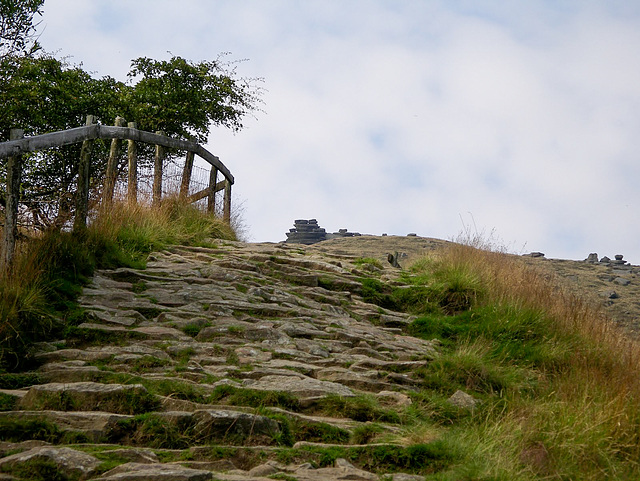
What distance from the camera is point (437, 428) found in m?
5.51

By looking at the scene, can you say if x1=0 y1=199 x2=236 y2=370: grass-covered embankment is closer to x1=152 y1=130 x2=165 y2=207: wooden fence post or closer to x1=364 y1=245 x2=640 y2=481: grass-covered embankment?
x1=152 y1=130 x2=165 y2=207: wooden fence post

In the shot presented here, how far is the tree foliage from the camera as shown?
680 inches

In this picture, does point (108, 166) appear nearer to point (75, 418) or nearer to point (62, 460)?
point (75, 418)

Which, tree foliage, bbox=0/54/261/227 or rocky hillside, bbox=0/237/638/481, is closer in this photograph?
rocky hillside, bbox=0/237/638/481

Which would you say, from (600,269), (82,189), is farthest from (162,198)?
(600,269)

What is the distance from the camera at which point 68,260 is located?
7.79 m

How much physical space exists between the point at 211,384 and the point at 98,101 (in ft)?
54.1

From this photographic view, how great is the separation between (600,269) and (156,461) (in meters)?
34.4

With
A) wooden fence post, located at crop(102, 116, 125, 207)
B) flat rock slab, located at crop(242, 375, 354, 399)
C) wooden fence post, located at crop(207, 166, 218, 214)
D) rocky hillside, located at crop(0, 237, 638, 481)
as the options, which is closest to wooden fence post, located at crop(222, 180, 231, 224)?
wooden fence post, located at crop(207, 166, 218, 214)

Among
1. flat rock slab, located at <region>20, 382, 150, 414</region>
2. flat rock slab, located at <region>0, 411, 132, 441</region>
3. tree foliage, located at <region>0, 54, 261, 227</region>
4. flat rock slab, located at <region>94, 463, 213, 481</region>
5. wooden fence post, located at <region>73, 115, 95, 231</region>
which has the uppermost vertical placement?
tree foliage, located at <region>0, 54, 261, 227</region>

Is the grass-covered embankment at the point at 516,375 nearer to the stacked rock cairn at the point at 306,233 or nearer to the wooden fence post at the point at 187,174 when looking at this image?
the wooden fence post at the point at 187,174

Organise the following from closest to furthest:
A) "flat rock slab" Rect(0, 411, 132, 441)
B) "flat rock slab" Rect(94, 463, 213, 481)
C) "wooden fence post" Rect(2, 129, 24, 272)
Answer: "flat rock slab" Rect(94, 463, 213, 481), "flat rock slab" Rect(0, 411, 132, 441), "wooden fence post" Rect(2, 129, 24, 272)

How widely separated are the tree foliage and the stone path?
9316 mm

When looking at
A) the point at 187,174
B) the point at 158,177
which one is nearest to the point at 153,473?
the point at 158,177
